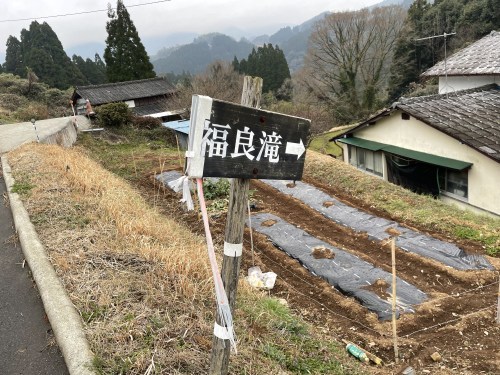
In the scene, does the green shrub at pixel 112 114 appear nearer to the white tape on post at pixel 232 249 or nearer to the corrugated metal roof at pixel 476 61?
the corrugated metal roof at pixel 476 61

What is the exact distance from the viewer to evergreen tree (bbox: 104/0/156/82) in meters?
34.9

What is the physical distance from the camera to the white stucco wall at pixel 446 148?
10.7 m

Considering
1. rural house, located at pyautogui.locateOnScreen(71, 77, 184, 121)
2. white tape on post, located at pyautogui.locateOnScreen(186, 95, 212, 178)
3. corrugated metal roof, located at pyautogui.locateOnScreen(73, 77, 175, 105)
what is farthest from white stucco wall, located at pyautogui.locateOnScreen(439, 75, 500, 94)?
corrugated metal roof, located at pyautogui.locateOnScreen(73, 77, 175, 105)

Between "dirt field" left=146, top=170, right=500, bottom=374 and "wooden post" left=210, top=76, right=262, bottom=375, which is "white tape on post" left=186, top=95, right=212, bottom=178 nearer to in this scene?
"wooden post" left=210, top=76, right=262, bottom=375

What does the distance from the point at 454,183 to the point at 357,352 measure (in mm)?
9085

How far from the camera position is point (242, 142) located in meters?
2.32

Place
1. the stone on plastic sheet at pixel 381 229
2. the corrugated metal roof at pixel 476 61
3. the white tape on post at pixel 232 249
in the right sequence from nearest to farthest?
the white tape on post at pixel 232 249 < the stone on plastic sheet at pixel 381 229 < the corrugated metal roof at pixel 476 61

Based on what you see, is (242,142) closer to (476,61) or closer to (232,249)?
(232,249)

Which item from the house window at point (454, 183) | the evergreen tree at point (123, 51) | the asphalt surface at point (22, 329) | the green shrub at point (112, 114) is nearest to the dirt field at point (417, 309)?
the asphalt surface at point (22, 329)

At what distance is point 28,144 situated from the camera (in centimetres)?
1239

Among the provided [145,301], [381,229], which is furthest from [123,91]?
[145,301]

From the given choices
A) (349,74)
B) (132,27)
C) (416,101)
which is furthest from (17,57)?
(416,101)

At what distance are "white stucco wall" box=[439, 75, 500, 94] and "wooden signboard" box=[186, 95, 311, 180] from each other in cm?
1563

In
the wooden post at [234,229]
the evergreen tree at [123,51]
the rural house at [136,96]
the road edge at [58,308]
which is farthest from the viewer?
the evergreen tree at [123,51]
